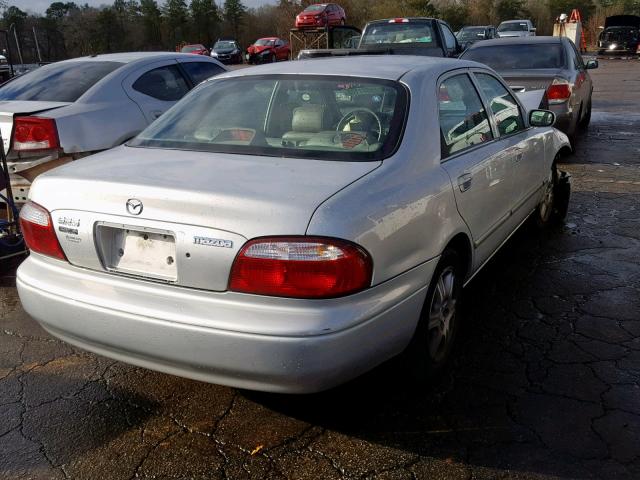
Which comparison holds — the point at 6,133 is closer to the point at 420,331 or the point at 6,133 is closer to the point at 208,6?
the point at 420,331

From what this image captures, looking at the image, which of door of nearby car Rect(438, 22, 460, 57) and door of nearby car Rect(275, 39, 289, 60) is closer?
door of nearby car Rect(438, 22, 460, 57)

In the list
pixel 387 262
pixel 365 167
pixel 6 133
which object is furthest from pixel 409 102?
pixel 6 133

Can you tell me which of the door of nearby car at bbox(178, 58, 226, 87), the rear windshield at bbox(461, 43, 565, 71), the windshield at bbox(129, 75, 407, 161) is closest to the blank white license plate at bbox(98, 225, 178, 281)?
the windshield at bbox(129, 75, 407, 161)

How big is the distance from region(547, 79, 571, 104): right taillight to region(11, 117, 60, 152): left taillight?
620 centimetres

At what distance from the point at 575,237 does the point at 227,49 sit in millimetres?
33973

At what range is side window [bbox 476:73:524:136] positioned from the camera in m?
4.04

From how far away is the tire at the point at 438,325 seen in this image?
288 cm

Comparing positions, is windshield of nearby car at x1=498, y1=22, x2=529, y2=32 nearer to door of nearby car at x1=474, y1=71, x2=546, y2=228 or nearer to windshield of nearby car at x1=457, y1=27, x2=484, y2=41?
windshield of nearby car at x1=457, y1=27, x2=484, y2=41

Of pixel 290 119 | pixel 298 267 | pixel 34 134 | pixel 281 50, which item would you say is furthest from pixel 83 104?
pixel 281 50

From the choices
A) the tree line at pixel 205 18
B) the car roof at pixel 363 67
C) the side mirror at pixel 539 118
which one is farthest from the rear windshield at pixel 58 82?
the tree line at pixel 205 18

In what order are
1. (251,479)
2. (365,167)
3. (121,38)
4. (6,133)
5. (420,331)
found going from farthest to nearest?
(121,38) < (6,133) < (420,331) < (365,167) < (251,479)

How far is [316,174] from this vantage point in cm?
258

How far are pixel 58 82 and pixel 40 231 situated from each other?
391 cm

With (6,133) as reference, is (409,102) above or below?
above
